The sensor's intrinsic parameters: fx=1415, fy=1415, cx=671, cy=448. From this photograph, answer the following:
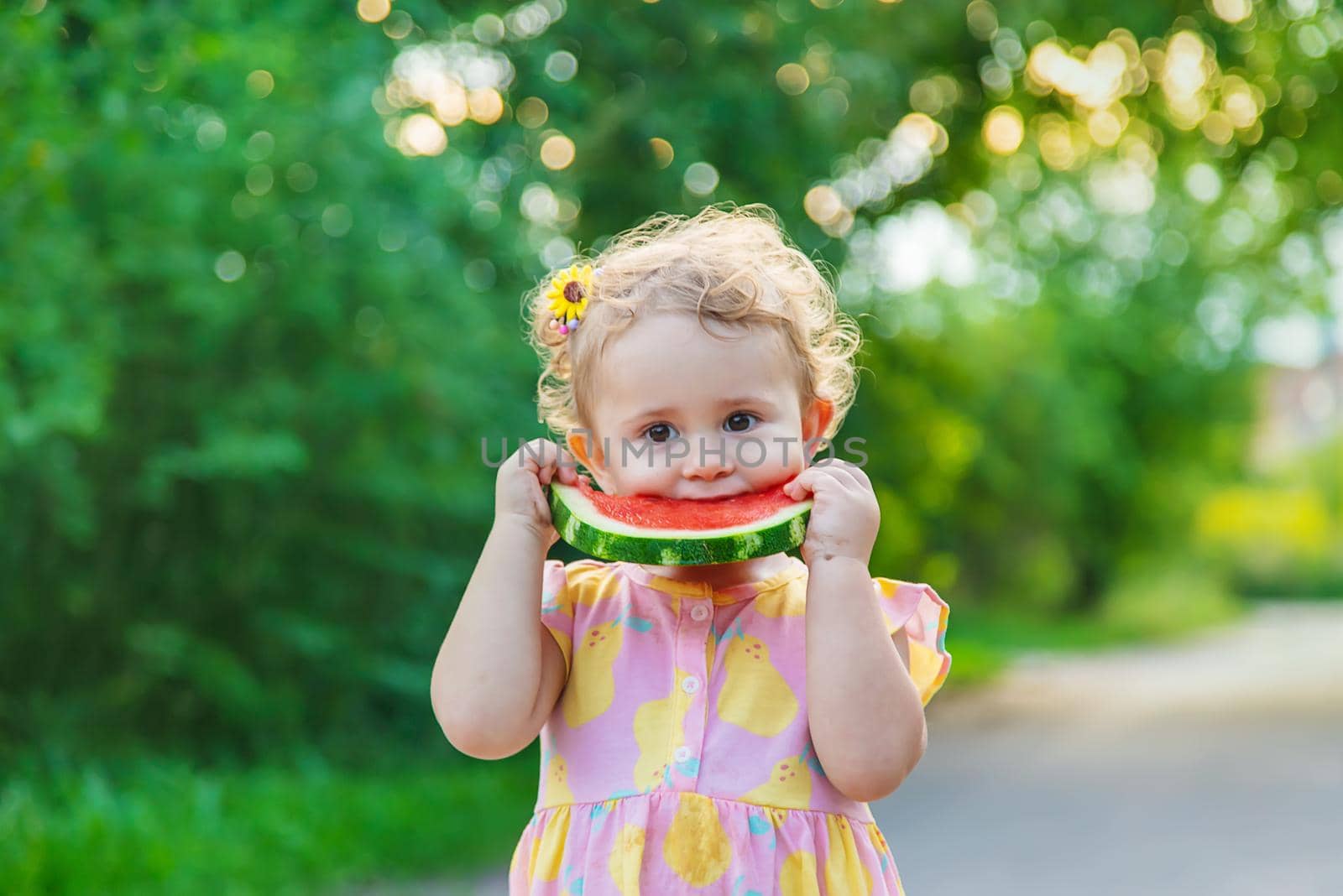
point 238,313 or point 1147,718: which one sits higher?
point 238,313

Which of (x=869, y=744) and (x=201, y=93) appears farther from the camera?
(x=201, y=93)

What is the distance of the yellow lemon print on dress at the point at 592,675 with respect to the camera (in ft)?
7.11

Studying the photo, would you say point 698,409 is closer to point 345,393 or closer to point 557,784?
point 557,784

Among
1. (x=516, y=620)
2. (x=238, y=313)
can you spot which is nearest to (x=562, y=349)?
(x=516, y=620)

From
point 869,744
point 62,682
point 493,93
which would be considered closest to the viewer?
point 869,744

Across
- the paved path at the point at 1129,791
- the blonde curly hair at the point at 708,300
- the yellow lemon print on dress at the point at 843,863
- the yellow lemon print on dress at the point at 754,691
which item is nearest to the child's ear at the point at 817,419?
the blonde curly hair at the point at 708,300

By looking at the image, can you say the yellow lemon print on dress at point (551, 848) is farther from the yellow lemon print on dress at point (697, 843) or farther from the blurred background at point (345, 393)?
the blurred background at point (345, 393)

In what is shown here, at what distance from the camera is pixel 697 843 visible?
2031 mm

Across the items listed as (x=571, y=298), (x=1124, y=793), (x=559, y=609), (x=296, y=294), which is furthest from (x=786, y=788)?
(x=1124, y=793)

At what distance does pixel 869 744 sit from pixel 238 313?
5.51m

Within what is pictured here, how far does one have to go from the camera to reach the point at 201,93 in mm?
6043

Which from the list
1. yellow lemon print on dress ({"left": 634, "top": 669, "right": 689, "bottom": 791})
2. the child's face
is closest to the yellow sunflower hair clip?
the child's face

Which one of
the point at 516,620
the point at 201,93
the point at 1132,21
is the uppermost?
the point at 1132,21

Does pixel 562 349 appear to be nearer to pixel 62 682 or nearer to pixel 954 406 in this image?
pixel 62 682
